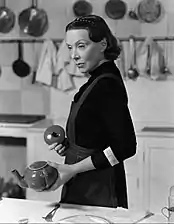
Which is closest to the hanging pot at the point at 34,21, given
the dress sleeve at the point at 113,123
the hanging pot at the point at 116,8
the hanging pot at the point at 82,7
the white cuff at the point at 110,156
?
the hanging pot at the point at 82,7

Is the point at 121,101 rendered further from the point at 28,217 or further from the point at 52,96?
the point at 52,96

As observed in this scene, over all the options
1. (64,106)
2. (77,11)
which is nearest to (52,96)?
(64,106)

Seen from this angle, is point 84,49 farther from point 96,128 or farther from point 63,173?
point 63,173

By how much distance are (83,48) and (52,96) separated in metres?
1.61

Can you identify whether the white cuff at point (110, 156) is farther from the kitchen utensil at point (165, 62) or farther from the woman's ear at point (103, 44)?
the kitchen utensil at point (165, 62)

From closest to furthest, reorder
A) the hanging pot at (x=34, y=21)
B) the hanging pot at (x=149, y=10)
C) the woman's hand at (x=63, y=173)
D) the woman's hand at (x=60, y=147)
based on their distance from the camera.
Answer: the woman's hand at (x=63, y=173) → the woman's hand at (x=60, y=147) → the hanging pot at (x=149, y=10) → the hanging pot at (x=34, y=21)

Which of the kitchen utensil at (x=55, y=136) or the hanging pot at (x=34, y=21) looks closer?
the kitchen utensil at (x=55, y=136)

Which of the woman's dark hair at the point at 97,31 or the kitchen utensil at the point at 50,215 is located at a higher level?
the woman's dark hair at the point at 97,31

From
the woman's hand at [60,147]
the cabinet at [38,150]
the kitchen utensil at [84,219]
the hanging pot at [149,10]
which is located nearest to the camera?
the kitchen utensil at [84,219]

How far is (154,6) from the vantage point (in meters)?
2.85

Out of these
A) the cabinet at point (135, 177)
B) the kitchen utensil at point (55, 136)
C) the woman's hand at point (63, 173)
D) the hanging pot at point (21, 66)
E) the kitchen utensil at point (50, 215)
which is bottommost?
the cabinet at point (135, 177)

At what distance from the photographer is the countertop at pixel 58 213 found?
1347mm

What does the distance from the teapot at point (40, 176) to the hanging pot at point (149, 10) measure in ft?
5.56

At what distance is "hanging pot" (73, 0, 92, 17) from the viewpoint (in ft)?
9.63
